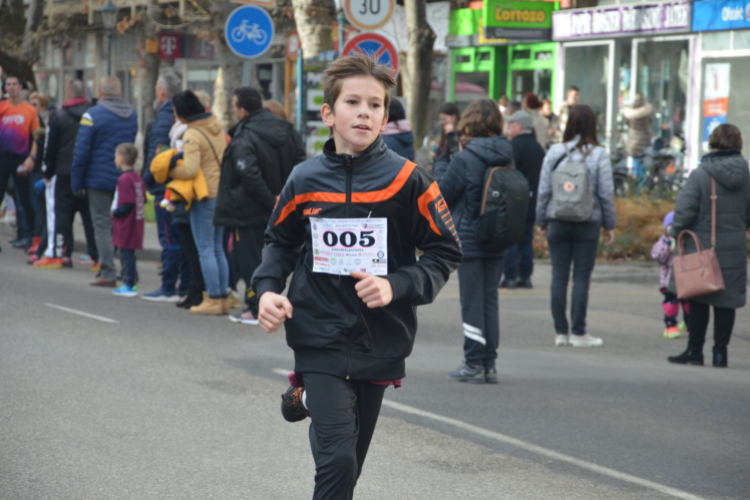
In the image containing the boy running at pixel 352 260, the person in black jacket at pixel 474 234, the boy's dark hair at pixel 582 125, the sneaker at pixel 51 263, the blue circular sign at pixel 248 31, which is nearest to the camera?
the boy running at pixel 352 260

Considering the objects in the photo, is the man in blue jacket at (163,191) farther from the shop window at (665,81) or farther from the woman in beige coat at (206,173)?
the shop window at (665,81)

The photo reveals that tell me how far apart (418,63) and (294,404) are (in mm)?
12846

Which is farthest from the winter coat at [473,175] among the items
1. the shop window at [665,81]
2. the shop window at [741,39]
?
the shop window at [665,81]

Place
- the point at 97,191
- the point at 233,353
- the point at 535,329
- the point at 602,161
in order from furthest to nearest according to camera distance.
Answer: the point at 97,191, the point at 535,329, the point at 602,161, the point at 233,353

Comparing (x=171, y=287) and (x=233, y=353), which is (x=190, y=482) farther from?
(x=171, y=287)

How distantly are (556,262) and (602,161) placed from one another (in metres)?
0.92

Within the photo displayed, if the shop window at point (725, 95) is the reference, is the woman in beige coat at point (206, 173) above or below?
below

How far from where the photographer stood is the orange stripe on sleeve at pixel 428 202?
379 centimetres

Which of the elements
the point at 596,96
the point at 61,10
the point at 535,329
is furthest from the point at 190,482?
the point at 61,10

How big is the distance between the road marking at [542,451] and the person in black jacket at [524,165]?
5.90 meters

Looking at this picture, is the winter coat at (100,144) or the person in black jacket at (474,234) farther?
the winter coat at (100,144)

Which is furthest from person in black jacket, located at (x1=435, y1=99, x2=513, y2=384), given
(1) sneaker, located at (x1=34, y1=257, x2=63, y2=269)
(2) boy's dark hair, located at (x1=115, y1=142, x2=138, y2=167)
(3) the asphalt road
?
(1) sneaker, located at (x1=34, y1=257, x2=63, y2=269)

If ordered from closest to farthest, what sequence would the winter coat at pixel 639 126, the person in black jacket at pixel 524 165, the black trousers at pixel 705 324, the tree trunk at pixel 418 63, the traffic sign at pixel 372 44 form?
→ the black trousers at pixel 705 324
the person in black jacket at pixel 524 165
the traffic sign at pixel 372 44
the tree trunk at pixel 418 63
the winter coat at pixel 639 126

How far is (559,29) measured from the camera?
24.5 metres
